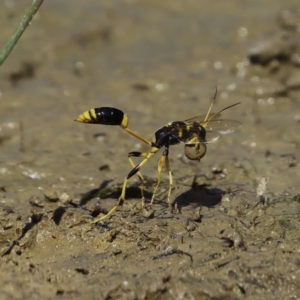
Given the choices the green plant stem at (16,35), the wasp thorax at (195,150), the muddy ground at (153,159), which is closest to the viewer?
the muddy ground at (153,159)

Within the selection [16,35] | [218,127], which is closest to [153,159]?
[218,127]

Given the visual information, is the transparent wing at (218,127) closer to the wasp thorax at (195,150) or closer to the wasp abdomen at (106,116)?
the wasp thorax at (195,150)

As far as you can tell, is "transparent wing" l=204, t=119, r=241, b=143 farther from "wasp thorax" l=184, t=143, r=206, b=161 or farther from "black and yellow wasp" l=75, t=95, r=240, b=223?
"wasp thorax" l=184, t=143, r=206, b=161

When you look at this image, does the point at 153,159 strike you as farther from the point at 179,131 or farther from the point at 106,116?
the point at 106,116

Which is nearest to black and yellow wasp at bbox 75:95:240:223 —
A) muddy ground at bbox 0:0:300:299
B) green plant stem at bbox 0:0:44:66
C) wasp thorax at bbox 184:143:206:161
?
wasp thorax at bbox 184:143:206:161

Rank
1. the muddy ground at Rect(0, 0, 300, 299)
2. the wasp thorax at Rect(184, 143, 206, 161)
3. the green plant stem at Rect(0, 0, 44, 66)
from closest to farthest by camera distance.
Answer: the muddy ground at Rect(0, 0, 300, 299) → the green plant stem at Rect(0, 0, 44, 66) → the wasp thorax at Rect(184, 143, 206, 161)

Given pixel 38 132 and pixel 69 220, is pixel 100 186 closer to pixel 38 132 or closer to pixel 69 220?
pixel 69 220

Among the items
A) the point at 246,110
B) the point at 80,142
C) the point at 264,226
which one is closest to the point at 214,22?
the point at 246,110

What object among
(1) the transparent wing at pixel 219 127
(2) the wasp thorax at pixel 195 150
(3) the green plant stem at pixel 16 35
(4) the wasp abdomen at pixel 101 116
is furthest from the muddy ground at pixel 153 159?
(3) the green plant stem at pixel 16 35
